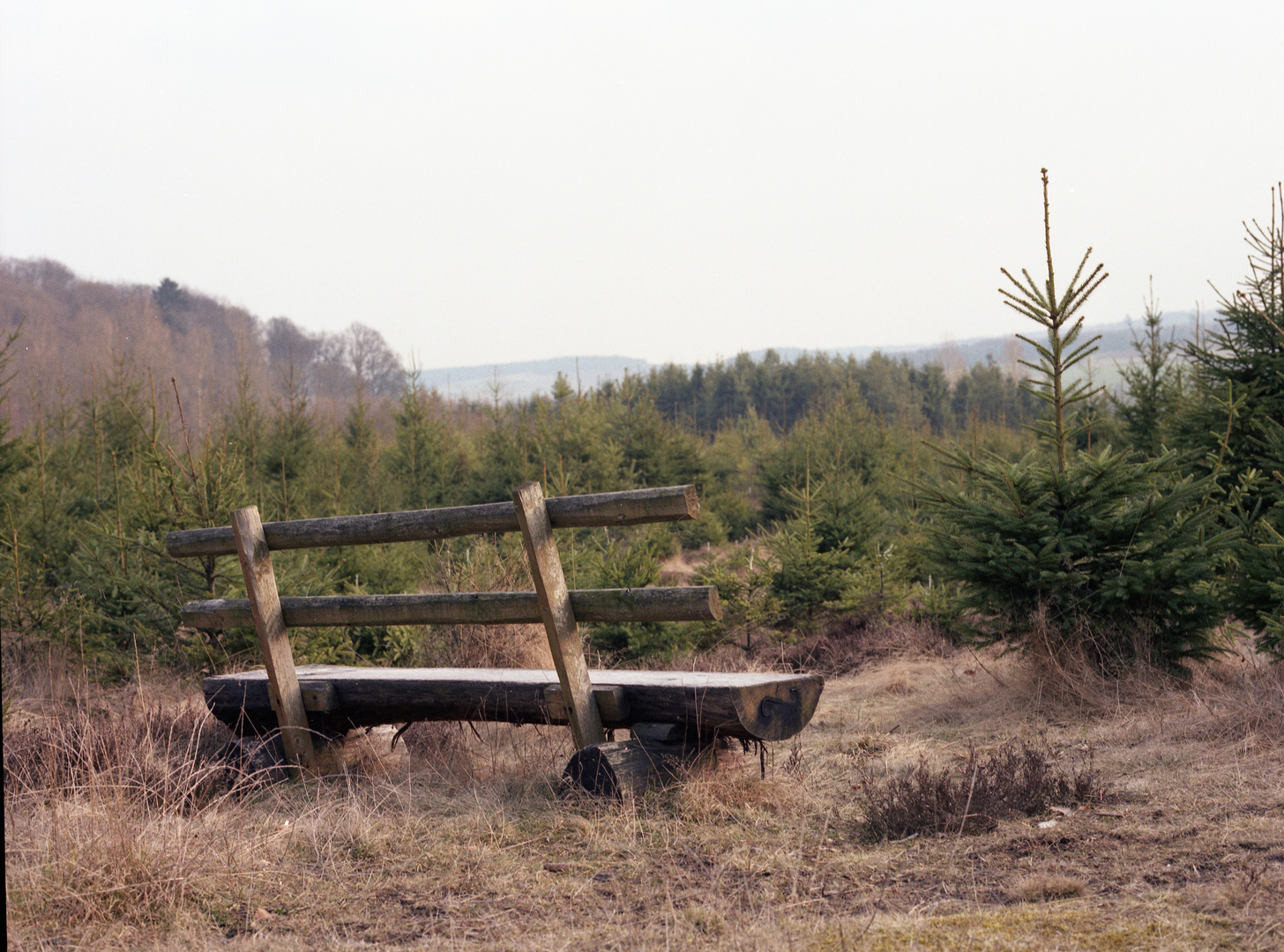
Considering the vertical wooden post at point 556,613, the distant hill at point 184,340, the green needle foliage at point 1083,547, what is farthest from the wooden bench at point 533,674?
the distant hill at point 184,340

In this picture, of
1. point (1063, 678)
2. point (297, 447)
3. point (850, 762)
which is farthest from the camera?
point (297, 447)

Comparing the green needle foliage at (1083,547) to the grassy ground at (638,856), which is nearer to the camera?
the grassy ground at (638,856)

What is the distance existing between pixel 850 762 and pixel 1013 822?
4.56 feet

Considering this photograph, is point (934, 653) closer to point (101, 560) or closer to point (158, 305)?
point (101, 560)

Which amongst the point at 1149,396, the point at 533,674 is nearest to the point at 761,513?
the point at 1149,396

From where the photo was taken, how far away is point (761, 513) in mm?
18031

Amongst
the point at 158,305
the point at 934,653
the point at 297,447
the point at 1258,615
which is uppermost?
the point at 158,305

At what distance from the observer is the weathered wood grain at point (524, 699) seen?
4273 mm

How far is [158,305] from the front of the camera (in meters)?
76.2

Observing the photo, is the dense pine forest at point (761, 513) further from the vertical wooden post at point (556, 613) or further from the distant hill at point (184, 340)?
the distant hill at point (184, 340)

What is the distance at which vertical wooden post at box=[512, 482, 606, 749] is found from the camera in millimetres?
4277

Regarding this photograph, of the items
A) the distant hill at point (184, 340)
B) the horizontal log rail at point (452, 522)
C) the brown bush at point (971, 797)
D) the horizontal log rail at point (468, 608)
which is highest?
the distant hill at point (184, 340)

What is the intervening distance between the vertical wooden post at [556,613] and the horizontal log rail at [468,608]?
105mm

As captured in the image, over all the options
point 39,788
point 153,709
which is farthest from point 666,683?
point 153,709
